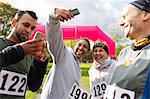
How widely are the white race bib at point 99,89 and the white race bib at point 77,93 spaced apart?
646 millimetres

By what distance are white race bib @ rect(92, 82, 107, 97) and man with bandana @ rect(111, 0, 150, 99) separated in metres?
2.84

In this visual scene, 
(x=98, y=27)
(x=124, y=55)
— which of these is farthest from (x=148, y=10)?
(x=98, y=27)

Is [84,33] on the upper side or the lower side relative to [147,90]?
upper

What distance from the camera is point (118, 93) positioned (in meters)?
3.20

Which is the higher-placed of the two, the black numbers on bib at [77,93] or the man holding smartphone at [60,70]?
the man holding smartphone at [60,70]

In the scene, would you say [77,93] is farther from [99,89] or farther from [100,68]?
[100,68]

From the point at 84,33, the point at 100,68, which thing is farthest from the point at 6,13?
the point at 100,68

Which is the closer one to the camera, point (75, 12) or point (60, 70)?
point (75, 12)

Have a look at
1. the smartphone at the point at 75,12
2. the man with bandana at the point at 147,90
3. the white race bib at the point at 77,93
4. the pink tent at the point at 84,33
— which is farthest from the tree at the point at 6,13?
the man with bandana at the point at 147,90

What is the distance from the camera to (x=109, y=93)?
3.30 metres

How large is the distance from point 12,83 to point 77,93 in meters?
1.23

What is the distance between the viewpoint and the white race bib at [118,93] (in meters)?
3.15

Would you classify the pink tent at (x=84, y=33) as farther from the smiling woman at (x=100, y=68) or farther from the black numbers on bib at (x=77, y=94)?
the black numbers on bib at (x=77, y=94)

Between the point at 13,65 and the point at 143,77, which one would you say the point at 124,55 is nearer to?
the point at 143,77
